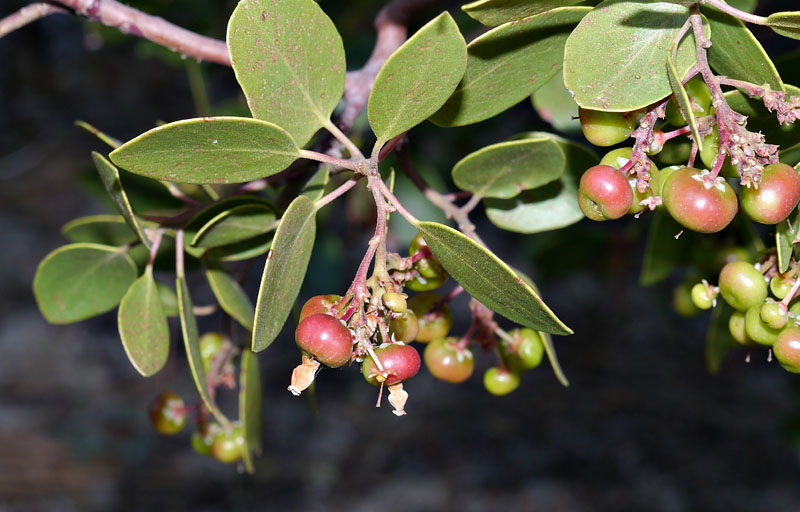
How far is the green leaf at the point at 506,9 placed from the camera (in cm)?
61

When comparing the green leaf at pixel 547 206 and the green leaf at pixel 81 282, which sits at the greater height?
the green leaf at pixel 81 282

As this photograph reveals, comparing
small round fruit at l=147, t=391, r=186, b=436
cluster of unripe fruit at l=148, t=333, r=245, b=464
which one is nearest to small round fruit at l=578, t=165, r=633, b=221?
cluster of unripe fruit at l=148, t=333, r=245, b=464

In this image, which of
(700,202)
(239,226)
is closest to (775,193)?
(700,202)

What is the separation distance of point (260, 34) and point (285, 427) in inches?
106

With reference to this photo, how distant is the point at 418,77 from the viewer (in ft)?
2.19

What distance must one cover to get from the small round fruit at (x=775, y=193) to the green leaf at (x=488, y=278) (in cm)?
20

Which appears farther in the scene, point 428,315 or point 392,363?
point 428,315

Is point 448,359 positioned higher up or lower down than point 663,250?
higher up

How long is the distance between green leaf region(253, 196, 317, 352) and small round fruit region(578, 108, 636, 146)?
288 mm

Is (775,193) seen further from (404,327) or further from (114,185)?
(114,185)

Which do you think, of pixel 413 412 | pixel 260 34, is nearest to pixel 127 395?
pixel 413 412

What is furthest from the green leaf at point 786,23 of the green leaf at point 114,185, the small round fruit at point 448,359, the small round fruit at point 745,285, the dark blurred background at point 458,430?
the dark blurred background at point 458,430

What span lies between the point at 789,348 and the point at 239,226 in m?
0.62

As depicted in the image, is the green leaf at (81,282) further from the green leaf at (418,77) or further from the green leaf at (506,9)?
the green leaf at (506,9)
